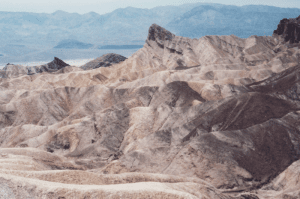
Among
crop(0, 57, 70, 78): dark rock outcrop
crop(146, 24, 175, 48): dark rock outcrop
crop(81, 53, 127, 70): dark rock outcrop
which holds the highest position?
crop(146, 24, 175, 48): dark rock outcrop

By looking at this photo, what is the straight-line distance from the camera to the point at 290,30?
209 ft

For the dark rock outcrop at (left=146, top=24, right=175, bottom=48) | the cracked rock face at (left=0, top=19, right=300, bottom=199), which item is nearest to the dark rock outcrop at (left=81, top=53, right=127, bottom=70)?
the dark rock outcrop at (left=146, top=24, right=175, bottom=48)

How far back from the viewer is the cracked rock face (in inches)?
558

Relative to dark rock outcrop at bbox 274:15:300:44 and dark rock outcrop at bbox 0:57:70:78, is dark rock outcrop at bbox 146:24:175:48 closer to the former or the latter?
dark rock outcrop at bbox 0:57:70:78

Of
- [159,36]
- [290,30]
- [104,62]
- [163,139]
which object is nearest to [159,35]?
[159,36]

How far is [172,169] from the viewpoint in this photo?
20625mm

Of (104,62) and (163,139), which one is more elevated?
(163,139)

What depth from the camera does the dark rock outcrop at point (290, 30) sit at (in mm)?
61812

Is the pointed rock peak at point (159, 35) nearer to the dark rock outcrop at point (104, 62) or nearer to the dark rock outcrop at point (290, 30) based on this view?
the dark rock outcrop at point (104, 62)

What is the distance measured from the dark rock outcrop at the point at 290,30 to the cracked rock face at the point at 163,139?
13.1m

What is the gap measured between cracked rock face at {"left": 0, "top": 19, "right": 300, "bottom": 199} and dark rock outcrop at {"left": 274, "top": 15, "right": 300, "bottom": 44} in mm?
13114

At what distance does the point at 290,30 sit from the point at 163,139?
5264 cm

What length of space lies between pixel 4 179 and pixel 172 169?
11972mm

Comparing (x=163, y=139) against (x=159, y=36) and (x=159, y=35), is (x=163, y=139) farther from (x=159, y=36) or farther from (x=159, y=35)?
(x=159, y=35)
